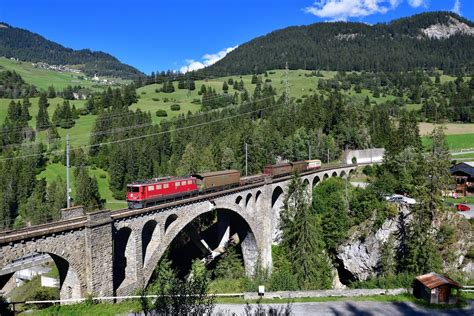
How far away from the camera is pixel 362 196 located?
54.0 meters

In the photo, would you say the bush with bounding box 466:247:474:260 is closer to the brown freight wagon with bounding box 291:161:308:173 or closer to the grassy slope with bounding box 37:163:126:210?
the brown freight wagon with bounding box 291:161:308:173

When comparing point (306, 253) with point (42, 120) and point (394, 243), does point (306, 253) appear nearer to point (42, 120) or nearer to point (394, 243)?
point (394, 243)

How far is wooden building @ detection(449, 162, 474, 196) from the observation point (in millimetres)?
62919

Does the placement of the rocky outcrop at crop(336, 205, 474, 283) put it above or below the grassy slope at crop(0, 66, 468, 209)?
below

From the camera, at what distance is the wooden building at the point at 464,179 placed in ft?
206

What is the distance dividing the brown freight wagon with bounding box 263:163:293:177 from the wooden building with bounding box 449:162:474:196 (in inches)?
1055

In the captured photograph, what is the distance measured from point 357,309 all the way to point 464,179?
50.5 meters

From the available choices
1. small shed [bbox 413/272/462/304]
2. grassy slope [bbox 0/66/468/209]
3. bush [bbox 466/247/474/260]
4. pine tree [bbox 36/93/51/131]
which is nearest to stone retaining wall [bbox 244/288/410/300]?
small shed [bbox 413/272/462/304]

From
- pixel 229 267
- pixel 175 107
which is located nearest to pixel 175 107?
pixel 175 107

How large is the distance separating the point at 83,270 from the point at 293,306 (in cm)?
1315

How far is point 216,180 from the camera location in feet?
145

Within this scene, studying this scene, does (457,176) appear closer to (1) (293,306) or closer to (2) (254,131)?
(2) (254,131)

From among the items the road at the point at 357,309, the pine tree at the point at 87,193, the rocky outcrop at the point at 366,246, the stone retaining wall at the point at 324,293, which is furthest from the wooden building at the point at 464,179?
the pine tree at the point at 87,193

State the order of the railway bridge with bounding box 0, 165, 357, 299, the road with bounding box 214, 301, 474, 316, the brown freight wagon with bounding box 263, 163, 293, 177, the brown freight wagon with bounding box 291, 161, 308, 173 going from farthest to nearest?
the brown freight wagon with bounding box 291, 161, 308, 173 < the brown freight wagon with bounding box 263, 163, 293, 177 < the road with bounding box 214, 301, 474, 316 < the railway bridge with bounding box 0, 165, 357, 299
